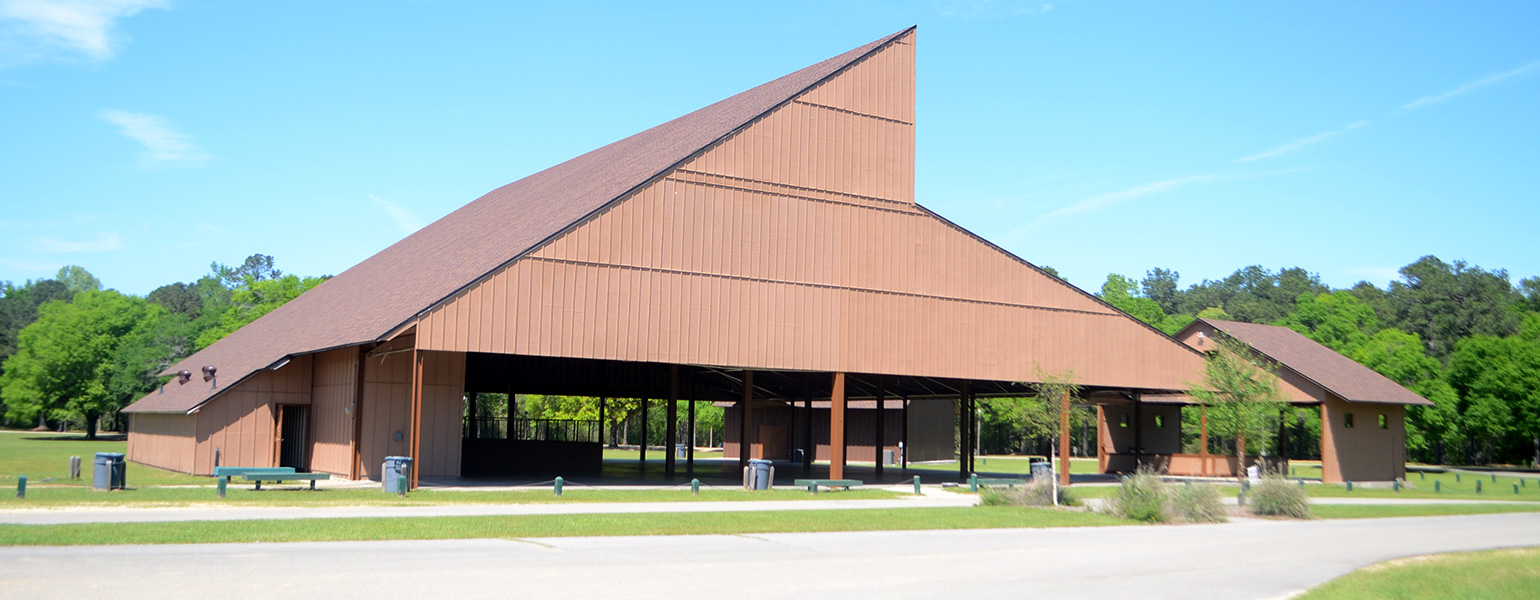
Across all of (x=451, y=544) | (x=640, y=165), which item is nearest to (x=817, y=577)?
(x=451, y=544)

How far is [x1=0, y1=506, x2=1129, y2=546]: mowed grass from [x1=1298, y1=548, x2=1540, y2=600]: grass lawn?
24.0 ft

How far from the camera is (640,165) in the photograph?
36000 millimetres

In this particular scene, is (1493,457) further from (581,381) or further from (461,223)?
(461,223)

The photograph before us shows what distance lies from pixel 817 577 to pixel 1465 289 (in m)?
118

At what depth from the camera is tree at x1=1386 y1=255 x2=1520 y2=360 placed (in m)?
101

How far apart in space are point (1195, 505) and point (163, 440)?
113ft

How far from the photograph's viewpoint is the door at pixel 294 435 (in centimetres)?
3691

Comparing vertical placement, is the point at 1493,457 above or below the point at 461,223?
below

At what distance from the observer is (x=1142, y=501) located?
25859 mm

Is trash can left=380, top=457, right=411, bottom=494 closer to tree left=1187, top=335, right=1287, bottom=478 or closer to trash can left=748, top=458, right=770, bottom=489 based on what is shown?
trash can left=748, top=458, right=770, bottom=489

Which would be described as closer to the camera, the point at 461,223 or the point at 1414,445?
the point at 461,223

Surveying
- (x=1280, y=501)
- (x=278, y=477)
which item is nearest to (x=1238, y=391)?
(x=1280, y=501)

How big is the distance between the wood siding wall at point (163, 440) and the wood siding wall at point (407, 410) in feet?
22.5

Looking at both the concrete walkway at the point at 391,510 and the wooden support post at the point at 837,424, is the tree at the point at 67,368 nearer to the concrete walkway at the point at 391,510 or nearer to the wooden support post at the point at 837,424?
the wooden support post at the point at 837,424
